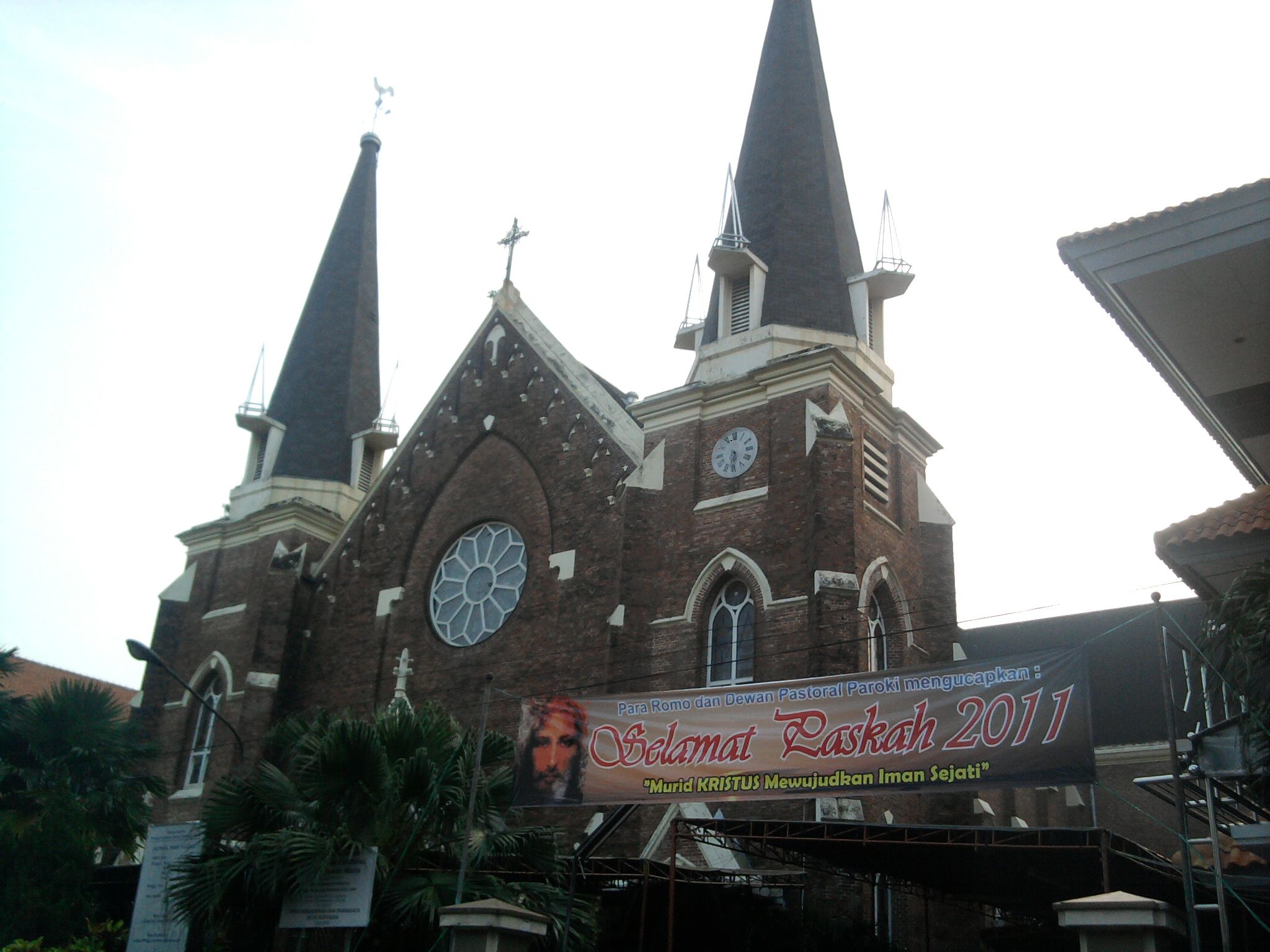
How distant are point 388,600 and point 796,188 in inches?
449

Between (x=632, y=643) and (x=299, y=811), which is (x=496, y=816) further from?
(x=632, y=643)

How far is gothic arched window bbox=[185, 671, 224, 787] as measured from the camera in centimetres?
2723

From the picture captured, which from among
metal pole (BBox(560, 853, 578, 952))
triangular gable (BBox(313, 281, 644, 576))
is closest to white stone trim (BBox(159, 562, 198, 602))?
triangular gable (BBox(313, 281, 644, 576))

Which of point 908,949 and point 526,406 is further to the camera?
point 526,406

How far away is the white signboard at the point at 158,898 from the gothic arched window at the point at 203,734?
6.91 metres

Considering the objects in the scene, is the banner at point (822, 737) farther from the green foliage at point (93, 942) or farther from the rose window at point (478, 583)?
the rose window at point (478, 583)

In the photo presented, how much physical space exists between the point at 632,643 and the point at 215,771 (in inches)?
409

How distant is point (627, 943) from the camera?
18266mm

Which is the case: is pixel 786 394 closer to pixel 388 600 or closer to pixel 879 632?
pixel 879 632

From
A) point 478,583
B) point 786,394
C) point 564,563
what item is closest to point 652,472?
point 564,563

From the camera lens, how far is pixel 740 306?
24234mm

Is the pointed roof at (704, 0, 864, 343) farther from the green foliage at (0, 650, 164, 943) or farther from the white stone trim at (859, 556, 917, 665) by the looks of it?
the green foliage at (0, 650, 164, 943)

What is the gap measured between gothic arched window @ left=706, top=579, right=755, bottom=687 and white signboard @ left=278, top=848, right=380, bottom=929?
22.2 feet

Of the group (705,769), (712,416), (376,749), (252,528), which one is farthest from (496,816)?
(252,528)
